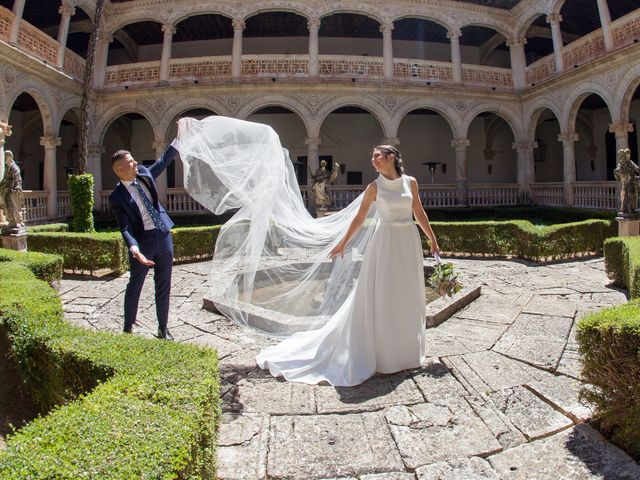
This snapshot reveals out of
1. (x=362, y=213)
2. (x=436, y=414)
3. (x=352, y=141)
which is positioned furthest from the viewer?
(x=352, y=141)

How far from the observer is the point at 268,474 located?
8.26 feet

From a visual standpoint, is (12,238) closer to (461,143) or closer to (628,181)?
(628,181)

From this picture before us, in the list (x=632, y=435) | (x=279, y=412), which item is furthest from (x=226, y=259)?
(x=632, y=435)

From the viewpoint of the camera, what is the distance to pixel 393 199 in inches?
148

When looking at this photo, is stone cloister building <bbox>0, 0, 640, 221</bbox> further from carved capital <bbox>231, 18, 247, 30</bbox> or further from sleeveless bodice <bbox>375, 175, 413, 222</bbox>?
sleeveless bodice <bbox>375, 175, 413, 222</bbox>

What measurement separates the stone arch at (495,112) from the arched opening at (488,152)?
299 centimetres

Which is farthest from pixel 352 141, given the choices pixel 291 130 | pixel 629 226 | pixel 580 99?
pixel 629 226

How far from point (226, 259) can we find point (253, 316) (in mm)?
656

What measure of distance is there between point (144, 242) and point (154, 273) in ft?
0.99

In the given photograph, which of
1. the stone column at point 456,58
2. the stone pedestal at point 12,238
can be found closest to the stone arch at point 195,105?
the stone column at point 456,58

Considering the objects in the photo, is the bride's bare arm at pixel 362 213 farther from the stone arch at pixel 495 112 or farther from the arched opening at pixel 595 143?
the arched opening at pixel 595 143

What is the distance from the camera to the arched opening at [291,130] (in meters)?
20.4

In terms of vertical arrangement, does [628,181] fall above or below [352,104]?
below

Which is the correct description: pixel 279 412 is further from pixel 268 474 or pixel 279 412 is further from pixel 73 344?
pixel 73 344
